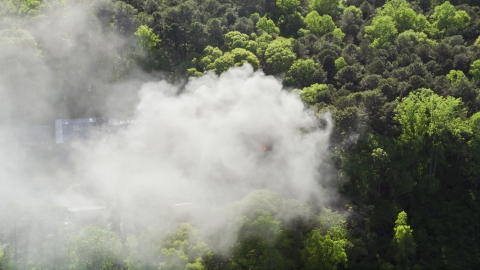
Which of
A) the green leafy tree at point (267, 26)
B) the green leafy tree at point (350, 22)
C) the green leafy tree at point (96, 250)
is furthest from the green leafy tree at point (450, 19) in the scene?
the green leafy tree at point (96, 250)

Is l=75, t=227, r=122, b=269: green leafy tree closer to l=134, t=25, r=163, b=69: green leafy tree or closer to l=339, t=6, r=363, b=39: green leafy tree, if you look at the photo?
l=134, t=25, r=163, b=69: green leafy tree

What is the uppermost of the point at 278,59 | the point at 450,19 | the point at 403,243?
the point at 450,19

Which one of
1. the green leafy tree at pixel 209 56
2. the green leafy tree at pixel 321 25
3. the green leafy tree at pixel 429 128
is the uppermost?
the green leafy tree at pixel 321 25

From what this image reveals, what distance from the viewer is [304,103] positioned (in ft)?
141

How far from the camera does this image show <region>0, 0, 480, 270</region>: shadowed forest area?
108 ft

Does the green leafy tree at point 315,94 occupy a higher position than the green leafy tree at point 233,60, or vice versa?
the green leafy tree at point 233,60

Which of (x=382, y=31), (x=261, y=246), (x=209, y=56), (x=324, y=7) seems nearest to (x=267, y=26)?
(x=324, y=7)

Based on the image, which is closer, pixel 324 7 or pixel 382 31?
pixel 382 31

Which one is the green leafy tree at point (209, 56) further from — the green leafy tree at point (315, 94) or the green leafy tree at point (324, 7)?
the green leafy tree at point (324, 7)

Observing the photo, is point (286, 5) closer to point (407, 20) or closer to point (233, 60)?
point (407, 20)

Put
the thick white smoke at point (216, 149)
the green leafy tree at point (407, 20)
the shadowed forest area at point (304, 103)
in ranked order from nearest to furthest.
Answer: the shadowed forest area at point (304, 103)
the thick white smoke at point (216, 149)
the green leafy tree at point (407, 20)

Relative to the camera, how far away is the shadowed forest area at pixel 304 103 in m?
32.9

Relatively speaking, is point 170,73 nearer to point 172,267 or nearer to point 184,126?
point 184,126

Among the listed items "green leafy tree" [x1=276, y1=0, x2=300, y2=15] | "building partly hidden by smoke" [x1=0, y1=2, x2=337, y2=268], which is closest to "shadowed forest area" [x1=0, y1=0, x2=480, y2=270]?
"building partly hidden by smoke" [x1=0, y1=2, x2=337, y2=268]
